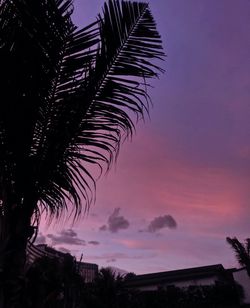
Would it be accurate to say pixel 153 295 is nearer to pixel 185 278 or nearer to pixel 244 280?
pixel 185 278

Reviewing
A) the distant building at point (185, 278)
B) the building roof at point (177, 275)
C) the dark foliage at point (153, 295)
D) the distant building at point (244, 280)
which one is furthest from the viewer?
the building roof at point (177, 275)

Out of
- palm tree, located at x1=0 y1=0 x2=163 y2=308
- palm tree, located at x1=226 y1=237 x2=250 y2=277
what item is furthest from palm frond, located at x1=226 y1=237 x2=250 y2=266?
Answer: palm tree, located at x1=0 y1=0 x2=163 y2=308

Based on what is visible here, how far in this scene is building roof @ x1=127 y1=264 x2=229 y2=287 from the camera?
24.9 m

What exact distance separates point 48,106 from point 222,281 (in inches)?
985

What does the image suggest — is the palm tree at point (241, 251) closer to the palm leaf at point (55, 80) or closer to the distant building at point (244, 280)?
the distant building at point (244, 280)

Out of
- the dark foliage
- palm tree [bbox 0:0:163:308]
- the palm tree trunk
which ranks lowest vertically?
the palm tree trunk

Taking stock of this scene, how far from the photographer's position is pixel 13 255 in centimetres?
238

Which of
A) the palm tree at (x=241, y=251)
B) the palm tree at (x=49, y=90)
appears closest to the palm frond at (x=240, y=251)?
the palm tree at (x=241, y=251)

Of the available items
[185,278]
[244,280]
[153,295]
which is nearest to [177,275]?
[185,278]

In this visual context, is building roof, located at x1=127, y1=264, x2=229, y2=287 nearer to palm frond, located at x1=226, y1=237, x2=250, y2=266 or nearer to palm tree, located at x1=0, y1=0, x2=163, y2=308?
Result: palm frond, located at x1=226, y1=237, x2=250, y2=266

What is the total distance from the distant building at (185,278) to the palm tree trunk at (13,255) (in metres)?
24.1

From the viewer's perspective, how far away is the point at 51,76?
8.59ft

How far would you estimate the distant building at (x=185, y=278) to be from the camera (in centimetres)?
2478

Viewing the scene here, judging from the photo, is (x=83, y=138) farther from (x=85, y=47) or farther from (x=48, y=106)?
(x=85, y=47)
